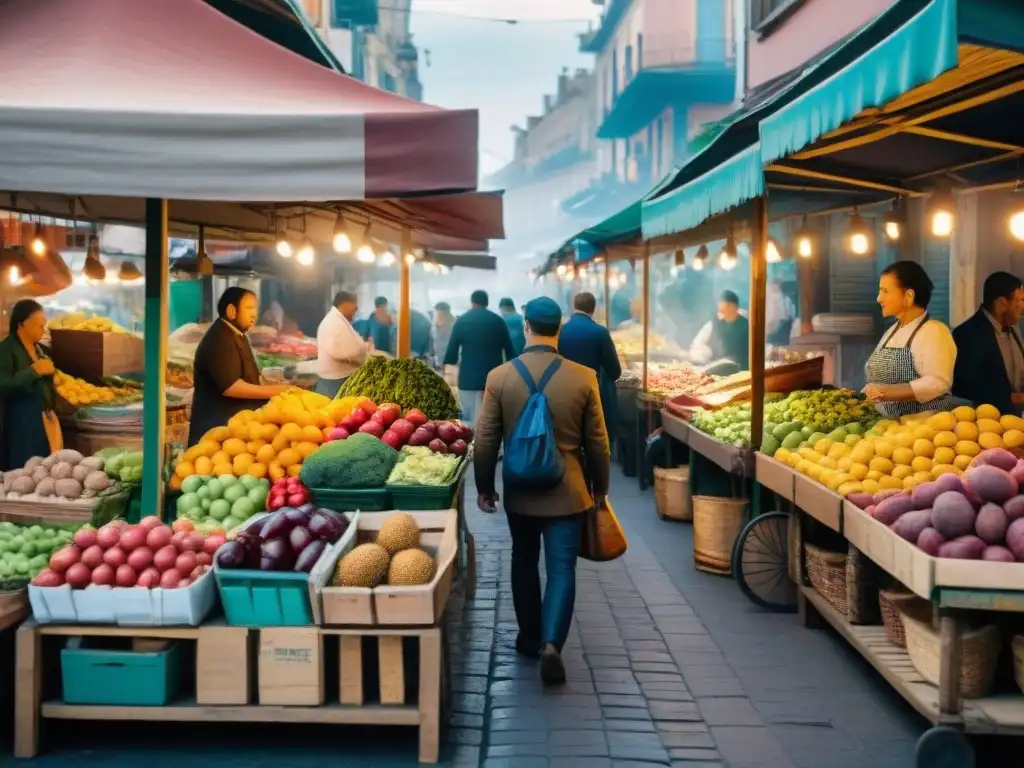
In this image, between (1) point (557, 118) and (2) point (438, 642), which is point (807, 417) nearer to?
(2) point (438, 642)

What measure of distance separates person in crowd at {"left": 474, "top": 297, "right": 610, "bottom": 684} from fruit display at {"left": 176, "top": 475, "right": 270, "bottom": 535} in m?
1.20

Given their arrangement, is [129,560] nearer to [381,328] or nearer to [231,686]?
[231,686]

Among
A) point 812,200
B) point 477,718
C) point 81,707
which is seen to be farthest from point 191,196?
point 812,200

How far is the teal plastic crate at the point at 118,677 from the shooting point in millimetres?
4645

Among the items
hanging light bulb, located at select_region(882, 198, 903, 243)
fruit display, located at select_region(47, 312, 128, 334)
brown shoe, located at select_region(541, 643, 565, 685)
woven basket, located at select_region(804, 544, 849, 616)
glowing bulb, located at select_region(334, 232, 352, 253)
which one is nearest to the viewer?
brown shoe, located at select_region(541, 643, 565, 685)

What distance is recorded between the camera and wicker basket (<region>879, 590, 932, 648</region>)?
5.23m

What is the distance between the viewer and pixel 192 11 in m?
5.80

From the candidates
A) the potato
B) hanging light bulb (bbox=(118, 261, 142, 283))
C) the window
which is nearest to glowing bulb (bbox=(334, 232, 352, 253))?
the potato

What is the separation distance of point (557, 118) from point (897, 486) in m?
63.7

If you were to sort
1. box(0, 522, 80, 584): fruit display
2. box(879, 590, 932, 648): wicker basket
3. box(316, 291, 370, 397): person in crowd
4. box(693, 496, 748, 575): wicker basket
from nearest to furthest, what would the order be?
box(0, 522, 80, 584): fruit display → box(879, 590, 932, 648): wicker basket → box(693, 496, 748, 575): wicker basket → box(316, 291, 370, 397): person in crowd

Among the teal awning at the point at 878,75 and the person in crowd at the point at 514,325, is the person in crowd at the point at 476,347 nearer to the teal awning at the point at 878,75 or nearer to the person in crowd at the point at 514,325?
the person in crowd at the point at 514,325

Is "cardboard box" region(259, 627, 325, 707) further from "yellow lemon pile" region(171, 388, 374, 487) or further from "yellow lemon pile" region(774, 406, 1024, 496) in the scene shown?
"yellow lemon pile" region(774, 406, 1024, 496)

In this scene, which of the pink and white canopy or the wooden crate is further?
the wooden crate

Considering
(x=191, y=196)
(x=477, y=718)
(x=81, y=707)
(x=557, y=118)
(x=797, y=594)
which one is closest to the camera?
(x=191, y=196)
